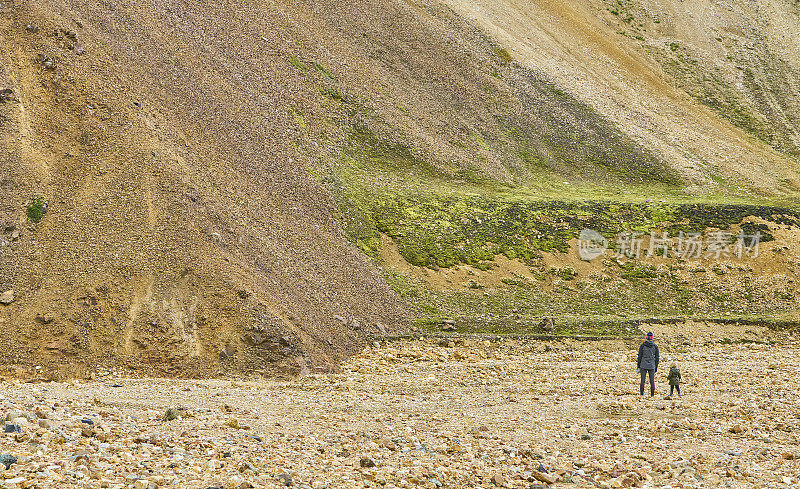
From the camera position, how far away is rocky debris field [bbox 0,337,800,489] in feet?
39.0

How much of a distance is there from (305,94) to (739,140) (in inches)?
1287

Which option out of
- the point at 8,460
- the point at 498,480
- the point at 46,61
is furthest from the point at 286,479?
the point at 46,61

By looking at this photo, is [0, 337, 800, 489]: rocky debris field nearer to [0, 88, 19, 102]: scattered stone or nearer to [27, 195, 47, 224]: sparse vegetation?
[27, 195, 47, 224]: sparse vegetation

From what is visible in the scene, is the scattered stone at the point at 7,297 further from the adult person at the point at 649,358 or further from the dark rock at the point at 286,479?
the adult person at the point at 649,358

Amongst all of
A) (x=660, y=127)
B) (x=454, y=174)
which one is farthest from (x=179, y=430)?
(x=660, y=127)

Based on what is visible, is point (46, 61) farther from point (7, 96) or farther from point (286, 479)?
point (286, 479)

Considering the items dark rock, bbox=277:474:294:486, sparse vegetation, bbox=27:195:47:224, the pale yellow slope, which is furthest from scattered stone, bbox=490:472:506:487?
the pale yellow slope

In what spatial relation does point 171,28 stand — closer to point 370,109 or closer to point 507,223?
point 370,109

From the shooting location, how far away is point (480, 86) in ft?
155
